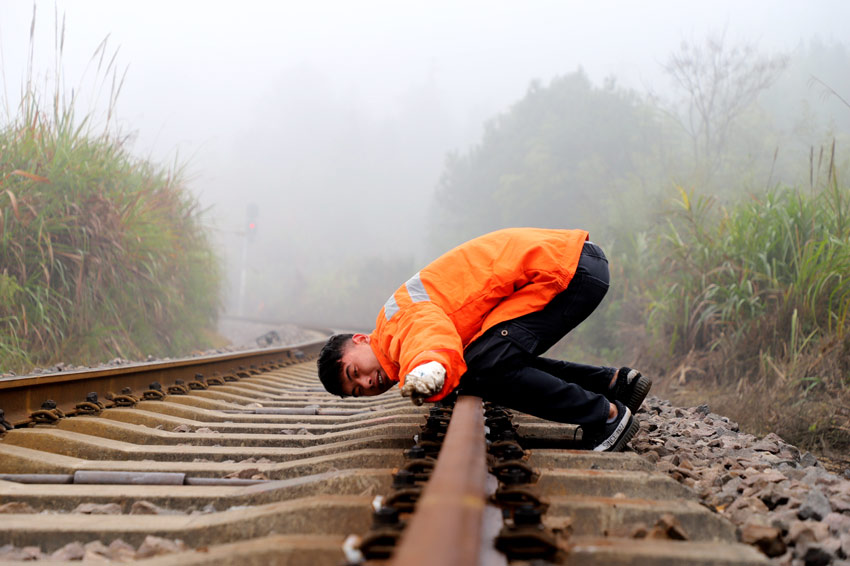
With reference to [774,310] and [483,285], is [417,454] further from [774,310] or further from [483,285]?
[774,310]

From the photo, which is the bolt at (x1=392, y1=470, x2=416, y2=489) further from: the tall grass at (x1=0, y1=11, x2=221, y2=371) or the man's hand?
the tall grass at (x1=0, y1=11, x2=221, y2=371)

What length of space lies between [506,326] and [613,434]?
1.85 feet

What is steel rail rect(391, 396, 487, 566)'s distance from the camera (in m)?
0.86

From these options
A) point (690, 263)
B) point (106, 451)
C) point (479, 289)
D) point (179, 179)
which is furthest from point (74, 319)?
point (690, 263)

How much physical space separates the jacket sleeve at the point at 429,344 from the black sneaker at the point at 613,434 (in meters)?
0.68

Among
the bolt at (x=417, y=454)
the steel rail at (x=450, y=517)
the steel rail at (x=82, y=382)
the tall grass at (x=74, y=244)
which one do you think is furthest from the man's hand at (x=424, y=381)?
the tall grass at (x=74, y=244)

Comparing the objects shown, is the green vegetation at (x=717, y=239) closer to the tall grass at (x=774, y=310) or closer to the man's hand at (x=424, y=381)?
the tall grass at (x=774, y=310)

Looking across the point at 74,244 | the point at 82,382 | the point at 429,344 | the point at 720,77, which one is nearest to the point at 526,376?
the point at 429,344

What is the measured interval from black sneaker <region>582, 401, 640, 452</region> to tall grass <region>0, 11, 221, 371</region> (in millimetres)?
4280

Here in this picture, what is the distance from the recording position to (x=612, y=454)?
2.10m

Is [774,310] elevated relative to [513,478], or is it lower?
elevated

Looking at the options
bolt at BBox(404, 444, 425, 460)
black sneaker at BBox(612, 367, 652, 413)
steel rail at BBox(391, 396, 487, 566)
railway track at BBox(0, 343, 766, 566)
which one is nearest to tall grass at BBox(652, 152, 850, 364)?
black sneaker at BBox(612, 367, 652, 413)

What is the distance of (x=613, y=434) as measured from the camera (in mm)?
2445

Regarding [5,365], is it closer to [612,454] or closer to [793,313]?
[612,454]
